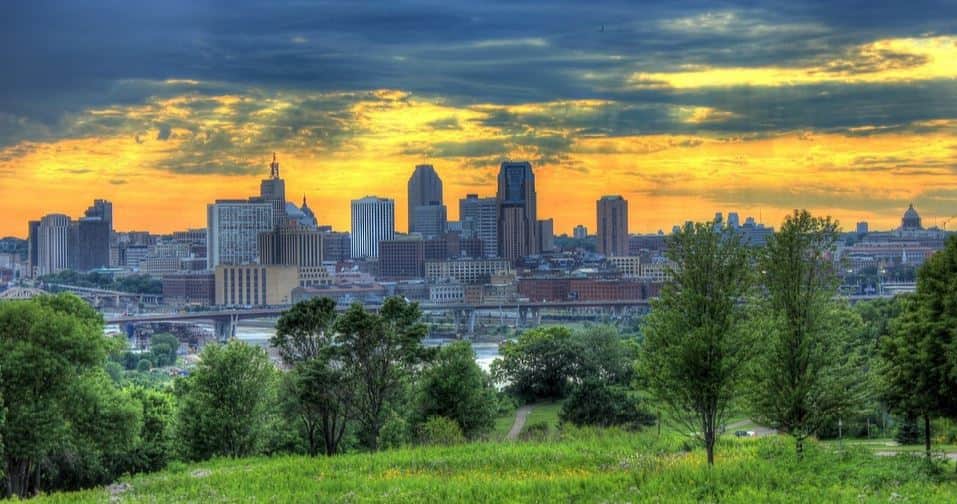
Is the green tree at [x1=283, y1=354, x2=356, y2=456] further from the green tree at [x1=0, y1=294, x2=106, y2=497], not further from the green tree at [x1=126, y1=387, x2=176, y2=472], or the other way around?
the green tree at [x1=0, y1=294, x2=106, y2=497]

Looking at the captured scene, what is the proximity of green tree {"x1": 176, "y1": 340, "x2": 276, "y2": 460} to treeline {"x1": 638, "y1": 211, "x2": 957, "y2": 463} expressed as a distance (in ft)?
39.9

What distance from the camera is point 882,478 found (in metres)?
16.6

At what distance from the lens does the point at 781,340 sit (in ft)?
59.5

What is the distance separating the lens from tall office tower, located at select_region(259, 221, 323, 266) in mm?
193750

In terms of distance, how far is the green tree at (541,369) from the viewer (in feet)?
162

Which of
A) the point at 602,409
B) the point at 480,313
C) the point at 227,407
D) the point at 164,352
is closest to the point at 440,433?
the point at 227,407

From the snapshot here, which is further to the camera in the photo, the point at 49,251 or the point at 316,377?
the point at 49,251

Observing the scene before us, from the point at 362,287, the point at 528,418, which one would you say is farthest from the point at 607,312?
the point at 528,418

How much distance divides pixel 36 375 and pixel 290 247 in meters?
176

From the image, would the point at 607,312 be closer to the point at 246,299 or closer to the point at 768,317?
the point at 246,299

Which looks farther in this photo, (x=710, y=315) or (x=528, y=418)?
(x=528, y=418)

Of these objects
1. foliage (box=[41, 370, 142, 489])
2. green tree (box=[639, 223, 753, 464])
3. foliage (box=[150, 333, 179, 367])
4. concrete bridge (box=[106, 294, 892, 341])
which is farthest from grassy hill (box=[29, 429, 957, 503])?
concrete bridge (box=[106, 294, 892, 341])

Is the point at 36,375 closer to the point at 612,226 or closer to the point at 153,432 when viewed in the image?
the point at 153,432

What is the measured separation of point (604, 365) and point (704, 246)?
33.6 meters
